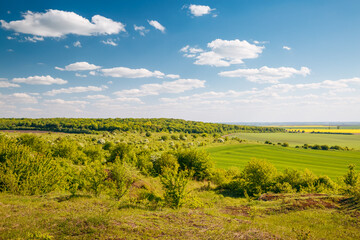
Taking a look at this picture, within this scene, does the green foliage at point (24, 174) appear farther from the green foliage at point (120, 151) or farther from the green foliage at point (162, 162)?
the green foliage at point (120, 151)

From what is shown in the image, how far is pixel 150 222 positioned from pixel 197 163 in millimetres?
36608

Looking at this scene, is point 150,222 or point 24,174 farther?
point 24,174

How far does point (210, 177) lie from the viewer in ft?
161

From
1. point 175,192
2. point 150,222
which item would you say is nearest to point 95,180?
point 175,192

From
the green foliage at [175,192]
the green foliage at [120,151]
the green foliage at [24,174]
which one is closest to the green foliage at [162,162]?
the green foliage at [120,151]

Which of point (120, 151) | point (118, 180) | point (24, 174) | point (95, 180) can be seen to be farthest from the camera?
point (120, 151)

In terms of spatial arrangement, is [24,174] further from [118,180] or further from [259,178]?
[259,178]

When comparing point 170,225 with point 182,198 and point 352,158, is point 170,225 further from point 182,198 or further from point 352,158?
point 352,158

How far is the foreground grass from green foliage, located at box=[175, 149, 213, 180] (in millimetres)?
28059

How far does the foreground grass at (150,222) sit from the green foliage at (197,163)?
2806cm

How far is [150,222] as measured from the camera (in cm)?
1508

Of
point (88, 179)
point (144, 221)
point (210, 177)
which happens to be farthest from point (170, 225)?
point (210, 177)

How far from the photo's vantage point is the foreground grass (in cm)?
1255

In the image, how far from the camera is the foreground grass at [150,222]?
494 inches
